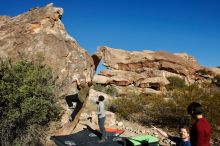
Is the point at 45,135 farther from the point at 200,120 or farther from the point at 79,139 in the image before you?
the point at 200,120

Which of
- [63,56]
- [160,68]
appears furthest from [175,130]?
[160,68]

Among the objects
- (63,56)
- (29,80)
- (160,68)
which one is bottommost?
(29,80)

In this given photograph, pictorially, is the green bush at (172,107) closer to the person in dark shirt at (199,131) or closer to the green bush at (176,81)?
the person in dark shirt at (199,131)

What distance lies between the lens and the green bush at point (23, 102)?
26.1ft

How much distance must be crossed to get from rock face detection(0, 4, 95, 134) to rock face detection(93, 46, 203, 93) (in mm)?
28761

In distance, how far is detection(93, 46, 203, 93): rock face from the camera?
42.2 m

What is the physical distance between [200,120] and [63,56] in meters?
6.76

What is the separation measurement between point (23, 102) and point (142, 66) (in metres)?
38.3

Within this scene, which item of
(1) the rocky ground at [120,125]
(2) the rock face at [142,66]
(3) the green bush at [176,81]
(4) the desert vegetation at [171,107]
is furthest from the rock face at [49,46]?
(3) the green bush at [176,81]

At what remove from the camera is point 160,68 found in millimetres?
45938

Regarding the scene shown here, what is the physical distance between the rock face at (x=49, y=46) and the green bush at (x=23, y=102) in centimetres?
79

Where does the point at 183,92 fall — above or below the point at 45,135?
above

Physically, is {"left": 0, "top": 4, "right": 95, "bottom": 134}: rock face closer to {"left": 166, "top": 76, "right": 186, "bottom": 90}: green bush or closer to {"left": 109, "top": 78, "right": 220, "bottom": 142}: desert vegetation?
{"left": 109, "top": 78, "right": 220, "bottom": 142}: desert vegetation

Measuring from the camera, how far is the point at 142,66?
Result: 45.8 meters
